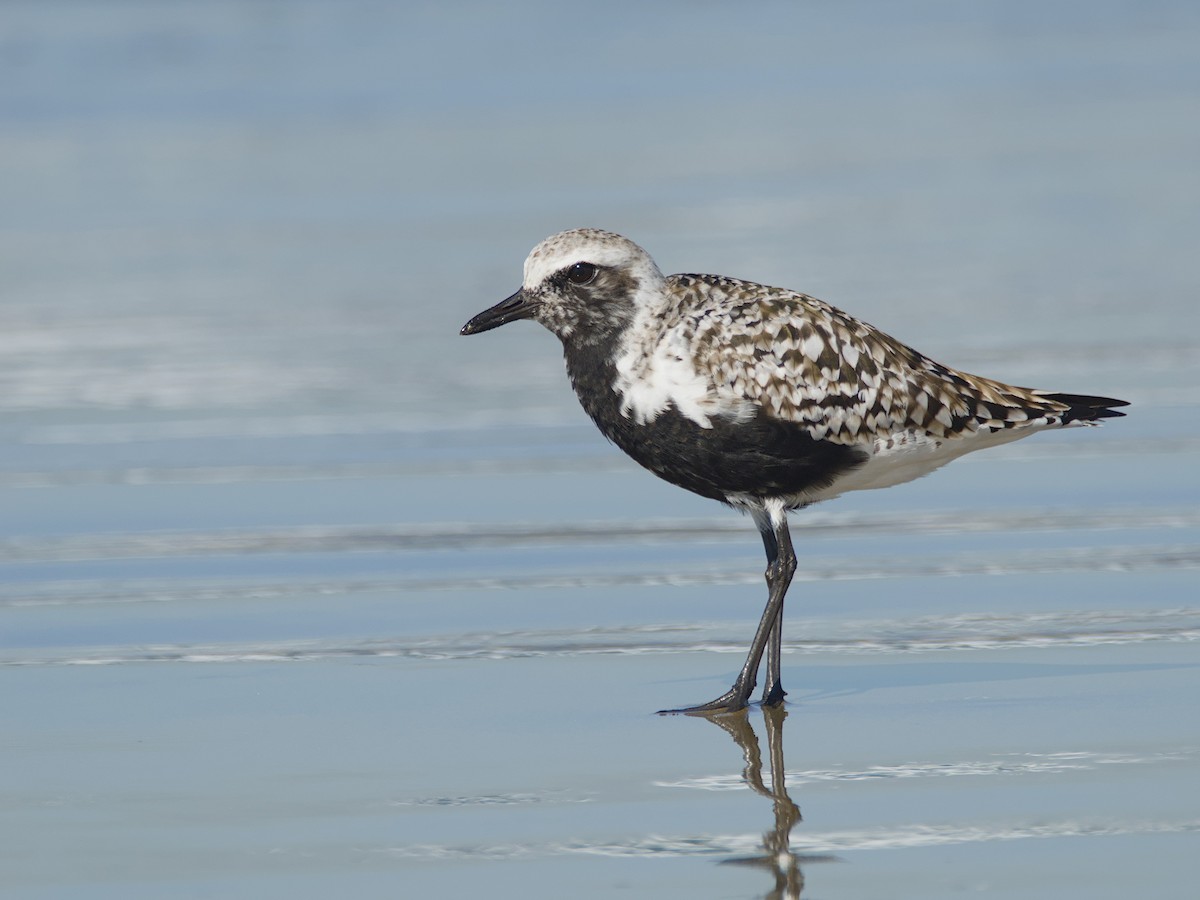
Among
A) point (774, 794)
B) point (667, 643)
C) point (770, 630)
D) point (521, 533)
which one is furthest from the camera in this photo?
point (521, 533)

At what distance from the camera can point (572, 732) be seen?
725 cm

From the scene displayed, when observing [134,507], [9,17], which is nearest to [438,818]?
[134,507]

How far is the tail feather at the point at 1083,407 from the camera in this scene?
28.1 feet

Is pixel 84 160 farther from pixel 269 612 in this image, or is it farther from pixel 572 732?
pixel 572 732

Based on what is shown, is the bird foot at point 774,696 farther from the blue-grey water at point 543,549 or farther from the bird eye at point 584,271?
the bird eye at point 584,271

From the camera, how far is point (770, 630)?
25.7ft

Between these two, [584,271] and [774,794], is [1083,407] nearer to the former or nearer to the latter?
[584,271]

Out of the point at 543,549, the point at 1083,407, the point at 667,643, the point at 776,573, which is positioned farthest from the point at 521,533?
the point at 1083,407

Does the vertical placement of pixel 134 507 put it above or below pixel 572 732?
above

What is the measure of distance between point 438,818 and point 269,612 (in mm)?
2610

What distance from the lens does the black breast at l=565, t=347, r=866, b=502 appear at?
771 centimetres

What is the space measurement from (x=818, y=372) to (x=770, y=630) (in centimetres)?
90

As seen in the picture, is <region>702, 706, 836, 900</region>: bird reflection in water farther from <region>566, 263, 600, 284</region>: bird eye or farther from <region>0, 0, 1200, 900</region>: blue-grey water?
<region>566, 263, 600, 284</region>: bird eye

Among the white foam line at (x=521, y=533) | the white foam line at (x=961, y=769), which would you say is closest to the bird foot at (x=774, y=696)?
the white foam line at (x=961, y=769)
